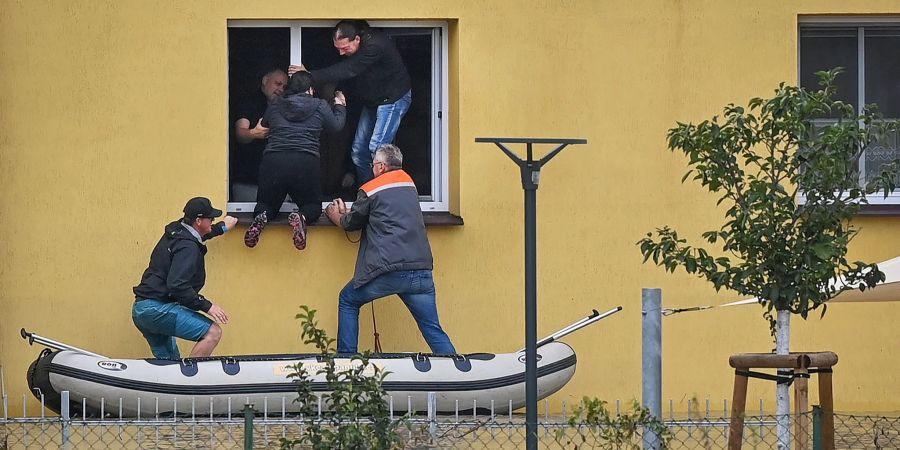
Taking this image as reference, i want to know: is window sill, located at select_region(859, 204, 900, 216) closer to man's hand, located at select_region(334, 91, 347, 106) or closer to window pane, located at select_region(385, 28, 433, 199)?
window pane, located at select_region(385, 28, 433, 199)

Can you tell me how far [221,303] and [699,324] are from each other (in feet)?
10.8

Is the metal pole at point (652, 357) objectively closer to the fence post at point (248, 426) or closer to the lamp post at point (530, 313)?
the lamp post at point (530, 313)

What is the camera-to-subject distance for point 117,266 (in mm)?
10758

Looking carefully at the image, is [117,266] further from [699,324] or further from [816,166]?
[816,166]

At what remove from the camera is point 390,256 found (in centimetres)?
1034

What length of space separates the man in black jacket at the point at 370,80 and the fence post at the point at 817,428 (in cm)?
453

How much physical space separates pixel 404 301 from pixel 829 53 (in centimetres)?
356

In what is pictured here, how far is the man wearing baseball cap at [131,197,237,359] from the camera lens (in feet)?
33.3

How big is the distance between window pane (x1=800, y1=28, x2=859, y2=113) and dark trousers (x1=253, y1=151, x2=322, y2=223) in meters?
3.56

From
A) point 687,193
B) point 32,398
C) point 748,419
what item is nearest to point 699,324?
point 687,193

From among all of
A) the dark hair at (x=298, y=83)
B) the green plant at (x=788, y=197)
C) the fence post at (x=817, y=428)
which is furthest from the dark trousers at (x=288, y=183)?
the fence post at (x=817, y=428)

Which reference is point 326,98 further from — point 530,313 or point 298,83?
point 530,313

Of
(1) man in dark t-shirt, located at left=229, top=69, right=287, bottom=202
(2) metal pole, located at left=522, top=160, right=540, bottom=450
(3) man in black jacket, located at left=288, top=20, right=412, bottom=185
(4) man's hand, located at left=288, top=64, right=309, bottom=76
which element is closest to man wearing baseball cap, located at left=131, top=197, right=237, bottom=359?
(1) man in dark t-shirt, located at left=229, top=69, right=287, bottom=202

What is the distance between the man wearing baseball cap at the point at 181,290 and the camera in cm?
1014
